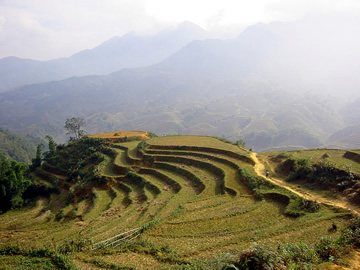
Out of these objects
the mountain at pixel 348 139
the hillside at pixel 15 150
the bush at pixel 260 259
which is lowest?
the mountain at pixel 348 139

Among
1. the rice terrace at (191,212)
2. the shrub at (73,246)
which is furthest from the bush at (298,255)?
the shrub at (73,246)

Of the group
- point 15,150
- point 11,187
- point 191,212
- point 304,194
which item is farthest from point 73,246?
point 15,150

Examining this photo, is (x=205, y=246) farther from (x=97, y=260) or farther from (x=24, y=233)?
(x=24, y=233)

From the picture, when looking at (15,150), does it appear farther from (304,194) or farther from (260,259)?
(260,259)

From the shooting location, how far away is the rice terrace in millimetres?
11125

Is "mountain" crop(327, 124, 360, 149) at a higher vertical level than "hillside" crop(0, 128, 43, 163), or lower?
lower

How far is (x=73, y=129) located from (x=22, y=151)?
57.0 m

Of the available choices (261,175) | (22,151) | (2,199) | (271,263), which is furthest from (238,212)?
(22,151)

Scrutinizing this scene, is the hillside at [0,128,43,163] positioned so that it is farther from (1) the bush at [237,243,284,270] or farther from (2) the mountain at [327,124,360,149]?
(2) the mountain at [327,124,360,149]

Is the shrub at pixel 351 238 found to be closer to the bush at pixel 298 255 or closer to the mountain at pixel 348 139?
the bush at pixel 298 255

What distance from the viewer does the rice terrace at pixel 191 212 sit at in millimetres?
11125

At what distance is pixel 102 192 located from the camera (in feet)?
98.2

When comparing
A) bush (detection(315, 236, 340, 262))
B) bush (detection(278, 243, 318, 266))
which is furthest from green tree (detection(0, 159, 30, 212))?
bush (detection(315, 236, 340, 262))

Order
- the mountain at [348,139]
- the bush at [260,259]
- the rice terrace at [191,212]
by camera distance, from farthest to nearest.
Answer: the mountain at [348,139]
the rice terrace at [191,212]
the bush at [260,259]
